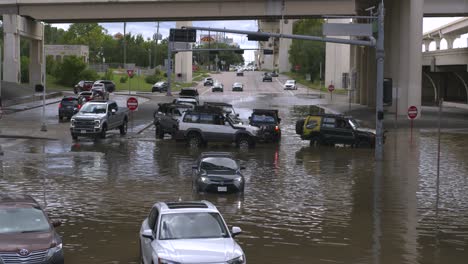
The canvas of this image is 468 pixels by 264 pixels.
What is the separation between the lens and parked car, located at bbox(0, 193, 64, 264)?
11156mm

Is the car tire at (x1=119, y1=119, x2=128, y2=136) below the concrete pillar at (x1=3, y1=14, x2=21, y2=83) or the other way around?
below

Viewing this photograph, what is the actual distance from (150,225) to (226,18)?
5291 cm

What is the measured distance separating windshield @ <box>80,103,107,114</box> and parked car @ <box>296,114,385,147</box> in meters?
11.3

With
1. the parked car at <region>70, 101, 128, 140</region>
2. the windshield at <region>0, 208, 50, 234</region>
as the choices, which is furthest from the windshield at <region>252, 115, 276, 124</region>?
the windshield at <region>0, 208, 50, 234</region>

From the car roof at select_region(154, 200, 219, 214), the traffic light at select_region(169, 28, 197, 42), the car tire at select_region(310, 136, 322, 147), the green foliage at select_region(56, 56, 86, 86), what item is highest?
the traffic light at select_region(169, 28, 197, 42)

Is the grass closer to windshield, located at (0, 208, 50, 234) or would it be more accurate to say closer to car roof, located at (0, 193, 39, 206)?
car roof, located at (0, 193, 39, 206)

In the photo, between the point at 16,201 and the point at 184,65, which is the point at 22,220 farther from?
the point at 184,65

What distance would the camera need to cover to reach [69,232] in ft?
51.5

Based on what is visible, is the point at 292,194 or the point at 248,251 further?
the point at 292,194

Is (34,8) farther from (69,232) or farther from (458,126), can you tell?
(69,232)

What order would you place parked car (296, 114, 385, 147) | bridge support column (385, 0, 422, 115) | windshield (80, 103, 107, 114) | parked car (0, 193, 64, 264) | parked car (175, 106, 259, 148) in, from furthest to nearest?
bridge support column (385, 0, 422, 115)
windshield (80, 103, 107, 114)
parked car (296, 114, 385, 147)
parked car (175, 106, 259, 148)
parked car (0, 193, 64, 264)

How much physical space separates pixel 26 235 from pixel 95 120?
25967mm

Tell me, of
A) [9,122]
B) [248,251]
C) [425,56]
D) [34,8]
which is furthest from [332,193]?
[425,56]

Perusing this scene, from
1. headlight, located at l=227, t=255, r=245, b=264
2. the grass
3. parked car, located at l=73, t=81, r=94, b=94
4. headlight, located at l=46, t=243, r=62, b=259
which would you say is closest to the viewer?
headlight, located at l=227, t=255, r=245, b=264
